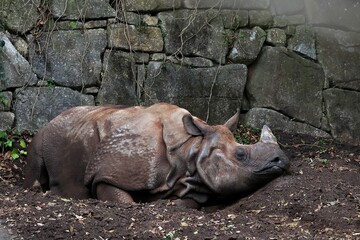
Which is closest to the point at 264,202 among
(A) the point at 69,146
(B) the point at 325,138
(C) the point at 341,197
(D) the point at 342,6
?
(C) the point at 341,197

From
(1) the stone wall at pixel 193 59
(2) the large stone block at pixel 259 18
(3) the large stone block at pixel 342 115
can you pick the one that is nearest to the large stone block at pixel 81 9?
(1) the stone wall at pixel 193 59

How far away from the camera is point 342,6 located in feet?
35.0

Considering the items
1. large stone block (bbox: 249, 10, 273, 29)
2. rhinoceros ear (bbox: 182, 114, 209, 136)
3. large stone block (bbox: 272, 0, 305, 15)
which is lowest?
rhinoceros ear (bbox: 182, 114, 209, 136)

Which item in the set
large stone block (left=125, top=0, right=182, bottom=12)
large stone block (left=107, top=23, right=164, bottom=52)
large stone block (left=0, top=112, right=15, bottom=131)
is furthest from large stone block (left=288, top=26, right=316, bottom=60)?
large stone block (left=0, top=112, right=15, bottom=131)

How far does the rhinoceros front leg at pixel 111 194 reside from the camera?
8.08 m

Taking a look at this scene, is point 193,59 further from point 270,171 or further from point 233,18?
point 270,171

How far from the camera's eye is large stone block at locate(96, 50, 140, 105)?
10.0 meters

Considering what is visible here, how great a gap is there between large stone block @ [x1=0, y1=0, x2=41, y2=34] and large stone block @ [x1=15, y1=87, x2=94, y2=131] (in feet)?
2.35

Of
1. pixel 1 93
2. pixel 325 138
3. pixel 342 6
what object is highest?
pixel 342 6

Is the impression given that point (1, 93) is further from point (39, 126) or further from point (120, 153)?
point (120, 153)

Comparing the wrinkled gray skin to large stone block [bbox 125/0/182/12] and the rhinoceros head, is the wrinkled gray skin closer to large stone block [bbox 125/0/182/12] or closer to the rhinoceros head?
the rhinoceros head

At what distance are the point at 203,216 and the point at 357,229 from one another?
1.22m

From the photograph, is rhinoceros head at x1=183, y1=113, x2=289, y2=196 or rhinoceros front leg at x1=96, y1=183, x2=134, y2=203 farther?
rhinoceros head at x1=183, y1=113, x2=289, y2=196

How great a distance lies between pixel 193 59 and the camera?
10.3 metres
